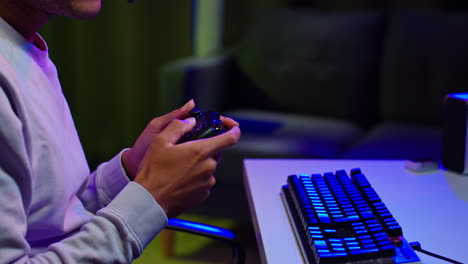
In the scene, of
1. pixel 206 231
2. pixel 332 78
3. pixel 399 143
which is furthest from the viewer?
pixel 332 78

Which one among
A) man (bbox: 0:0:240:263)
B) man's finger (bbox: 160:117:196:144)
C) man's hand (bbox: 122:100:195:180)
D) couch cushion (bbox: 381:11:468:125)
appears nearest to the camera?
man (bbox: 0:0:240:263)

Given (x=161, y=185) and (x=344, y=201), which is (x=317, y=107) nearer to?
(x=344, y=201)

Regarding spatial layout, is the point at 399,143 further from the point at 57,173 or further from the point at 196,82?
the point at 57,173

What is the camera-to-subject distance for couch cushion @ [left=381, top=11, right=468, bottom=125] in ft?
7.47

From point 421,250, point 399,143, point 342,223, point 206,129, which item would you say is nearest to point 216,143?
point 206,129

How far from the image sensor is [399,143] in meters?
2.05

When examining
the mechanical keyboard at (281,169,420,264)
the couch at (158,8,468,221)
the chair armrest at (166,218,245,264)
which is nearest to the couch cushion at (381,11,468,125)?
the couch at (158,8,468,221)

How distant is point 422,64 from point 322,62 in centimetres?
41

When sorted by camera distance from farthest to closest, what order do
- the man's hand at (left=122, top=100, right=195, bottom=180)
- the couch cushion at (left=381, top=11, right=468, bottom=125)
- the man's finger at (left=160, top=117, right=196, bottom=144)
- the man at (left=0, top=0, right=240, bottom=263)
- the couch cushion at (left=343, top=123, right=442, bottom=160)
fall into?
1. the couch cushion at (left=381, top=11, right=468, bottom=125)
2. the couch cushion at (left=343, top=123, right=442, bottom=160)
3. the man's hand at (left=122, top=100, right=195, bottom=180)
4. the man's finger at (left=160, top=117, right=196, bottom=144)
5. the man at (left=0, top=0, right=240, bottom=263)

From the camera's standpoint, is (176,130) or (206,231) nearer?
(176,130)

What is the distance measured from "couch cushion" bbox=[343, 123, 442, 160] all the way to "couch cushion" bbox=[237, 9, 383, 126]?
211 millimetres

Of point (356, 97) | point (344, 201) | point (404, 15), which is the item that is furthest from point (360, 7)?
point (344, 201)

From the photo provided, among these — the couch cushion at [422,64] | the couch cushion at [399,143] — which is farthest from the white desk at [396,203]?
the couch cushion at [422,64]

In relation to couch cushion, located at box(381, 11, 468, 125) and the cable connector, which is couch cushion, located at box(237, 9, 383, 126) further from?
the cable connector
